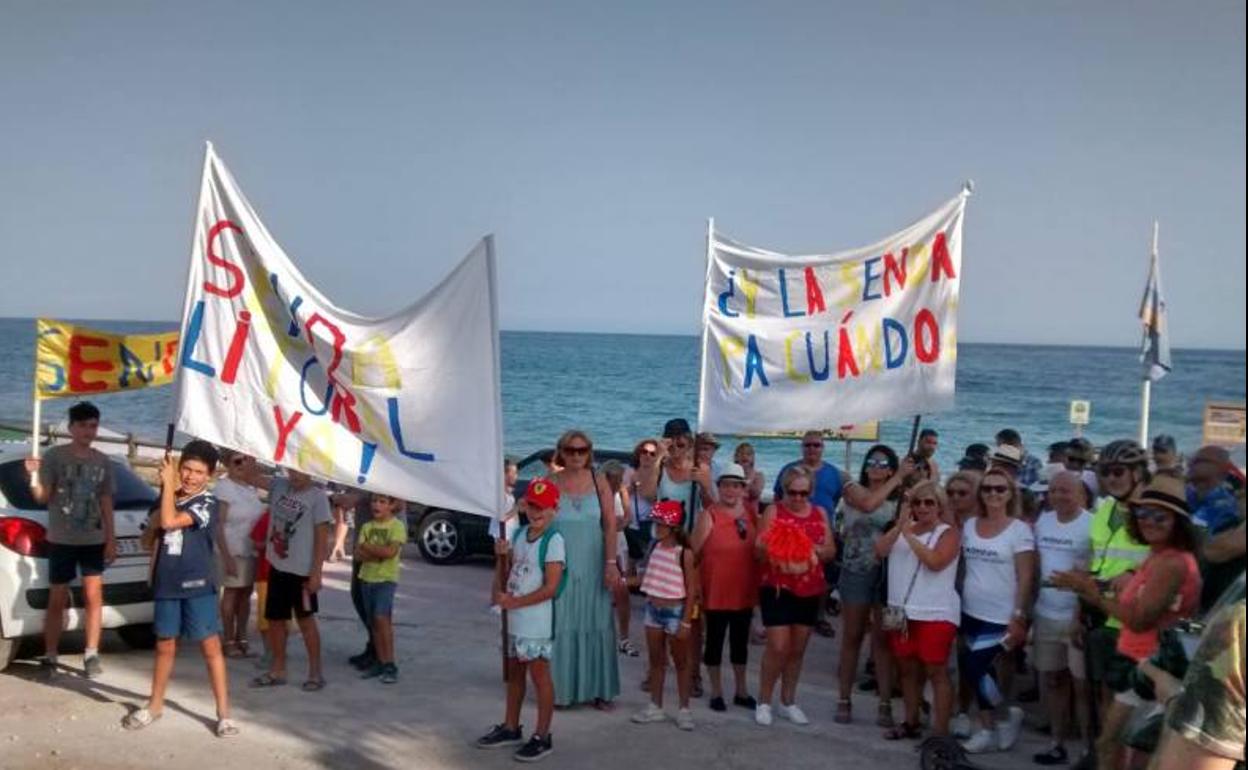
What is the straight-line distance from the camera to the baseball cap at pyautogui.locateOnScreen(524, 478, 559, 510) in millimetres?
6090

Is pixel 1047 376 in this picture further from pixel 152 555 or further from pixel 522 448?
pixel 152 555

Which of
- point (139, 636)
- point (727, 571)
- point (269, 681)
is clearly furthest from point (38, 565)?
A: point (727, 571)

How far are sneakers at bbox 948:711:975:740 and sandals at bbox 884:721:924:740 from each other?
0.23 m

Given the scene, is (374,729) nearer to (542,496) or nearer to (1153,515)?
(542,496)

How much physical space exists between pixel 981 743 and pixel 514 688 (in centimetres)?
277

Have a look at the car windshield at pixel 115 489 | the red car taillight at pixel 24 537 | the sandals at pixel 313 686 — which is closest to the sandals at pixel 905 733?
the sandals at pixel 313 686

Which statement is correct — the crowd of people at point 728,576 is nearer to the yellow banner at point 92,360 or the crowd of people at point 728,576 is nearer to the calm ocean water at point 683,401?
the yellow banner at point 92,360

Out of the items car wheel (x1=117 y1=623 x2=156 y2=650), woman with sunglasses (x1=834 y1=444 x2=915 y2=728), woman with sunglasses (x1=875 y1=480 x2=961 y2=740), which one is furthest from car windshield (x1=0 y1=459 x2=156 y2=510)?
woman with sunglasses (x1=875 y1=480 x2=961 y2=740)

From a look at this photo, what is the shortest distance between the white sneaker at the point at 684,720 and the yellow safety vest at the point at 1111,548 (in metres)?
2.44

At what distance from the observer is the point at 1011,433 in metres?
10.0

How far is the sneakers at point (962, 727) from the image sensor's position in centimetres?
664

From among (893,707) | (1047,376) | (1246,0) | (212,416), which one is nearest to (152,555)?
(212,416)

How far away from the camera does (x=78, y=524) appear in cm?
707

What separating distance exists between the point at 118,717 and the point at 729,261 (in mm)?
4995
